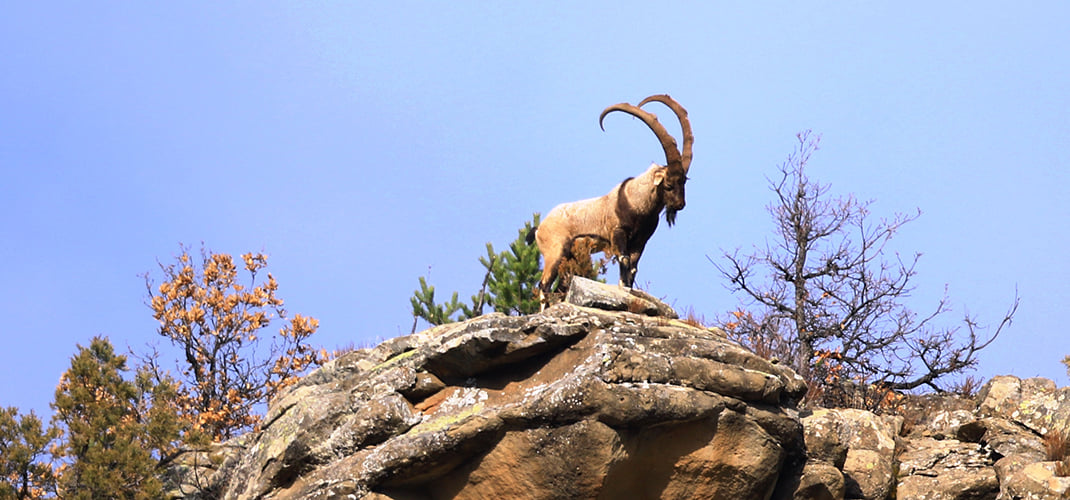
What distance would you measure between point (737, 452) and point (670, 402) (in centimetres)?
99

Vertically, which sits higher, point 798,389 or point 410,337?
point 410,337

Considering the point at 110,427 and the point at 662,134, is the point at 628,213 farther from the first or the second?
the point at 110,427

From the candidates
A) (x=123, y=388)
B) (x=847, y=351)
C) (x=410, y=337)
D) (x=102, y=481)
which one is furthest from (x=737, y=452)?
(x=123, y=388)

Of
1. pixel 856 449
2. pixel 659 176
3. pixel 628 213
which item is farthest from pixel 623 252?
pixel 856 449

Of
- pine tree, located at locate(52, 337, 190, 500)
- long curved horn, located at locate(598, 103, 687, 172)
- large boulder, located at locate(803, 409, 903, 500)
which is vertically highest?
long curved horn, located at locate(598, 103, 687, 172)

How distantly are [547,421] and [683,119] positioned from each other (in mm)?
5201

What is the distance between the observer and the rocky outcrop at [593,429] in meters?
10.6

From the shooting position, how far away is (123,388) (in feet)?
55.7

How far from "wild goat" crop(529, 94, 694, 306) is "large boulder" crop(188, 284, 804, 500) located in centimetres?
179

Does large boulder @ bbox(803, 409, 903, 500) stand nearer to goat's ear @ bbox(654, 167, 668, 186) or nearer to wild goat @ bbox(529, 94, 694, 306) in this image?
wild goat @ bbox(529, 94, 694, 306)

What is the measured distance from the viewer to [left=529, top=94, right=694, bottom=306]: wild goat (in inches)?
540

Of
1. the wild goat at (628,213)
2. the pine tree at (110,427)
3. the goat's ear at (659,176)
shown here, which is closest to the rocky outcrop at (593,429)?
the wild goat at (628,213)

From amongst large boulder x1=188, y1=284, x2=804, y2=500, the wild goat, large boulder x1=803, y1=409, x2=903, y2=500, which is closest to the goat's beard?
the wild goat

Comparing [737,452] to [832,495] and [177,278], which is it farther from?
[177,278]
